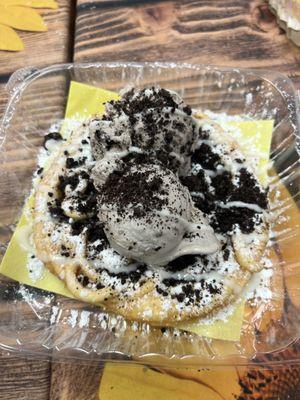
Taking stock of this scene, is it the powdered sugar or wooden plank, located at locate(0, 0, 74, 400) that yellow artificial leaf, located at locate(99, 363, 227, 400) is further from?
wooden plank, located at locate(0, 0, 74, 400)

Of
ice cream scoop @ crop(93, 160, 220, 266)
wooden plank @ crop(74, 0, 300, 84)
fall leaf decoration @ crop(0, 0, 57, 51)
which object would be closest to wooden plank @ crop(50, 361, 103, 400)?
ice cream scoop @ crop(93, 160, 220, 266)

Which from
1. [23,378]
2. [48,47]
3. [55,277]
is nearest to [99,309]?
[55,277]

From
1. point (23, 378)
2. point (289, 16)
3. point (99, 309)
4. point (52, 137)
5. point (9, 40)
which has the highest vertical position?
point (289, 16)

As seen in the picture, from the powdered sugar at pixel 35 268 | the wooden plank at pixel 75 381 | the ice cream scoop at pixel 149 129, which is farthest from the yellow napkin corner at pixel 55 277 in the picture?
the ice cream scoop at pixel 149 129

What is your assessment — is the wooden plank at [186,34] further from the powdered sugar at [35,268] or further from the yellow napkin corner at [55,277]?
the powdered sugar at [35,268]

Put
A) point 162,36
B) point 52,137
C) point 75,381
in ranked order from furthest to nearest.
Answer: point 162,36 → point 52,137 → point 75,381

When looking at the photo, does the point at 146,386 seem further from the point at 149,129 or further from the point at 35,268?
the point at 149,129
